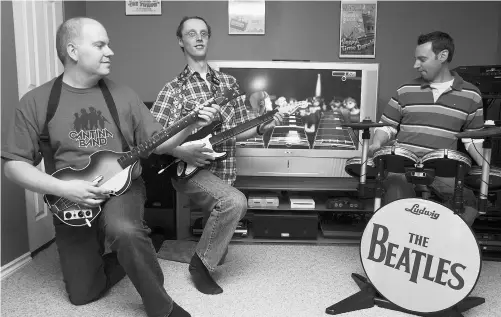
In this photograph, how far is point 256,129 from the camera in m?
2.35

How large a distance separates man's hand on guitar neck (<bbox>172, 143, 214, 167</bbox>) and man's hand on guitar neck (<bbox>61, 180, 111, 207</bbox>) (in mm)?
521

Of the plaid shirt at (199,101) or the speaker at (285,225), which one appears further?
the speaker at (285,225)

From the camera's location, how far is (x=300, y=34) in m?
3.11

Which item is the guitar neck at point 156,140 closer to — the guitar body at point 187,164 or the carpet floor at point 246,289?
the guitar body at point 187,164

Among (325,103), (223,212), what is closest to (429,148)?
(325,103)

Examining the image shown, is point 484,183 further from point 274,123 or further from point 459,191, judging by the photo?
point 274,123

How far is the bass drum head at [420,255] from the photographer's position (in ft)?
5.55

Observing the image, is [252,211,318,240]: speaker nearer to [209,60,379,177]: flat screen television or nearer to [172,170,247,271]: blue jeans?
[209,60,379,177]: flat screen television

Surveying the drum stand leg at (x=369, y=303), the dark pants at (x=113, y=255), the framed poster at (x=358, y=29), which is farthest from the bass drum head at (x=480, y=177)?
the dark pants at (x=113, y=255)

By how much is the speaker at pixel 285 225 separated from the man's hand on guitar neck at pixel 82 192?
1278mm

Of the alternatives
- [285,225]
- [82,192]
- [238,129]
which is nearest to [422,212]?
[238,129]

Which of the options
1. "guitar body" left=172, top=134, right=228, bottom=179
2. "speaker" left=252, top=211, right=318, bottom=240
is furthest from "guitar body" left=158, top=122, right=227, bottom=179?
"speaker" left=252, top=211, right=318, bottom=240

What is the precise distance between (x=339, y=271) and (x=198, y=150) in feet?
3.48

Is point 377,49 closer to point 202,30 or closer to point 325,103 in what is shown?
point 325,103
